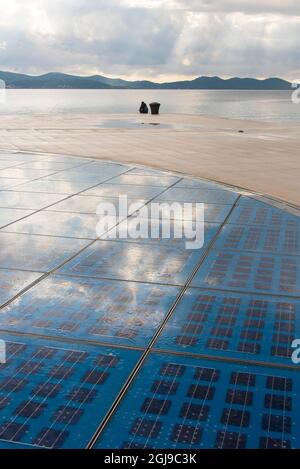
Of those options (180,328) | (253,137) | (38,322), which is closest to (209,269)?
(180,328)

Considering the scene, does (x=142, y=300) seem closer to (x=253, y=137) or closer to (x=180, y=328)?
(x=180, y=328)

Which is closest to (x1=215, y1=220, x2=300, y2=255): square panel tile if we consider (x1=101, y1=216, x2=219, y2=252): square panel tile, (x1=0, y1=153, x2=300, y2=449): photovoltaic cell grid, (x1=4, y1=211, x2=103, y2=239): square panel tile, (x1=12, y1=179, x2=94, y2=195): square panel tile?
(x1=0, y1=153, x2=300, y2=449): photovoltaic cell grid

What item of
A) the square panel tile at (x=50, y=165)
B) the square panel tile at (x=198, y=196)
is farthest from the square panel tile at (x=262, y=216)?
the square panel tile at (x=50, y=165)

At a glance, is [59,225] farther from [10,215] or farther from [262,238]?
[262,238]
